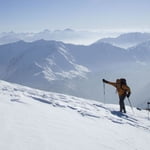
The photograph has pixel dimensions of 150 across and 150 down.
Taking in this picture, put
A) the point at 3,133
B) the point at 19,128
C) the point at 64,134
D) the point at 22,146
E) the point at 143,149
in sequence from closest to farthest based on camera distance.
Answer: the point at 22,146 < the point at 3,133 < the point at 19,128 < the point at 64,134 < the point at 143,149

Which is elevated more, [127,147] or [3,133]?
[3,133]

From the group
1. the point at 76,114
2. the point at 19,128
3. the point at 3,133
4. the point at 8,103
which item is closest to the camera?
the point at 3,133

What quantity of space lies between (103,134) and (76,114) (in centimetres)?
334

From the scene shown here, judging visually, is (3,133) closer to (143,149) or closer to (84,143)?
(84,143)

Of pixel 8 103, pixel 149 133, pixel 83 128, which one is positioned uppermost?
pixel 8 103

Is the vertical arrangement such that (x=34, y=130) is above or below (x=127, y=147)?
above

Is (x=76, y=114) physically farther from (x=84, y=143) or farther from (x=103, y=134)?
(x=84, y=143)

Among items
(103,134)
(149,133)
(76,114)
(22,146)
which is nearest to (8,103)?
(76,114)

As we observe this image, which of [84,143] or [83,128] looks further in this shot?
[83,128]

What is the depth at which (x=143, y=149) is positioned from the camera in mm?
9641

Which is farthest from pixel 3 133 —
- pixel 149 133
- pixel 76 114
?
pixel 149 133

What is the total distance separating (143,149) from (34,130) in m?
3.93

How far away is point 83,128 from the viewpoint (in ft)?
34.1

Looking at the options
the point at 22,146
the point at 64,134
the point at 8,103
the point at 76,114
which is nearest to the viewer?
the point at 22,146
